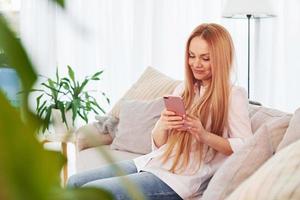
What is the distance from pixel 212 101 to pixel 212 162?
9.4 inches

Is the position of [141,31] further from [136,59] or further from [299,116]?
[299,116]

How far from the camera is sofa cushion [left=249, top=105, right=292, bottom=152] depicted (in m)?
1.57

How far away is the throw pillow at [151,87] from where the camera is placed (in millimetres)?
2982

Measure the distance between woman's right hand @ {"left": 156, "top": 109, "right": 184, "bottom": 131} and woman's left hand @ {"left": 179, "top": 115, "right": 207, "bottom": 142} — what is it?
1.2 inches

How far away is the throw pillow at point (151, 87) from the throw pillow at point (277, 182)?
2.17m

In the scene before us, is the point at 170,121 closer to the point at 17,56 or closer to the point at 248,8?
the point at 248,8

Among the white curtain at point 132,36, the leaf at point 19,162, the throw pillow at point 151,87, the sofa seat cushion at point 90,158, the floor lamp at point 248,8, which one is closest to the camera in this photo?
the leaf at point 19,162

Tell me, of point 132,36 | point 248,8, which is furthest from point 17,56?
→ point 132,36

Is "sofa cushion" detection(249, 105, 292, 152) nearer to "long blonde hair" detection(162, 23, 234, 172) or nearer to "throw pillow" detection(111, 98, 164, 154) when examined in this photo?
"long blonde hair" detection(162, 23, 234, 172)

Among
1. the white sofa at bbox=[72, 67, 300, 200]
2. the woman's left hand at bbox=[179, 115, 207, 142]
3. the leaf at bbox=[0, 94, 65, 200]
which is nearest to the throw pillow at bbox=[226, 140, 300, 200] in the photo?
the white sofa at bbox=[72, 67, 300, 200]

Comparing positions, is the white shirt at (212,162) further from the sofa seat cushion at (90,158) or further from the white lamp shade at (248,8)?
the white lamp shade at (248,8)

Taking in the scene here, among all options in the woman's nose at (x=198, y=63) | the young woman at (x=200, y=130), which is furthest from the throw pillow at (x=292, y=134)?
the woman's nose at (x=198, y=63)

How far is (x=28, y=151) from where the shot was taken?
0.15 metres

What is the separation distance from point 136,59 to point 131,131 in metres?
1.55
